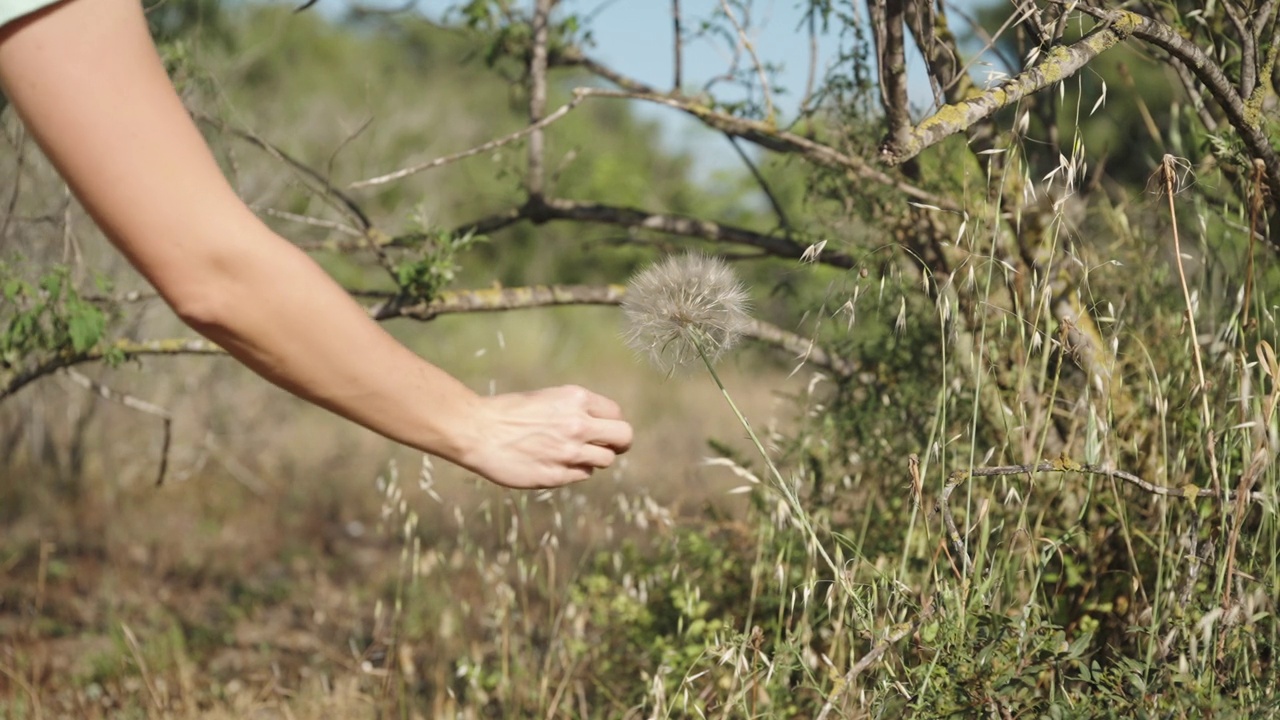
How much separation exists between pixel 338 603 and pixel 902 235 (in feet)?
9.47

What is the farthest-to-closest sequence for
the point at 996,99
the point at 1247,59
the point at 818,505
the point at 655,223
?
the point at 655,223 < the point at 818,505 < the point at 1247,59 < the point at 996,99

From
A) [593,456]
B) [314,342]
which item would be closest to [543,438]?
[593,456]

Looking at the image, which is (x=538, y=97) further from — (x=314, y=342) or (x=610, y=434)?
(x=314, y=342)

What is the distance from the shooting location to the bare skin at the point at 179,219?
→ 902 mm

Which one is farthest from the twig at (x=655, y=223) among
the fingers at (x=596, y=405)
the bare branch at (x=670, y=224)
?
the fingers at (x=596, y=405)

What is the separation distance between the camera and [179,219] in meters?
0.93

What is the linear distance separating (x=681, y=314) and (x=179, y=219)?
81 cm

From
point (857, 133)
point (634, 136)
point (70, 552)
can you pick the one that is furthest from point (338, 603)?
point (634, 136)

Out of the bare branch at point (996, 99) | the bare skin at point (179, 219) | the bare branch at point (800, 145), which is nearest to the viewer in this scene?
the bare skin at point (179, 219)

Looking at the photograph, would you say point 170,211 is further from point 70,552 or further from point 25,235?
point 70,552

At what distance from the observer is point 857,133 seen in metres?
2.61

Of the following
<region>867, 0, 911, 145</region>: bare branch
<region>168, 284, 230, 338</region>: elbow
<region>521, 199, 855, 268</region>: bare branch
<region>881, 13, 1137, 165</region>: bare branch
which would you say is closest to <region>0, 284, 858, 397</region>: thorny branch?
<region>521, 199, 855, 268</region>: bare branch

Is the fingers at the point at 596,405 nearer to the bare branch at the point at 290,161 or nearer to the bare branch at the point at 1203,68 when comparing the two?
the bare branch at the point at 1203,68

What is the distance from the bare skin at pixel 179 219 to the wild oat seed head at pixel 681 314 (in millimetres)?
577
